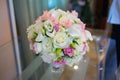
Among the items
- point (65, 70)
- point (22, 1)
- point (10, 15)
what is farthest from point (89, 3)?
point (65, 70)

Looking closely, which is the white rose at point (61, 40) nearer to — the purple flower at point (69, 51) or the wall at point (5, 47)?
the purple flower at point (69, 51)

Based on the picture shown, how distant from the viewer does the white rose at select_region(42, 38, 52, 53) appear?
992mm

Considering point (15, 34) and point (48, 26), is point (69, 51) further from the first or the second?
point (15, 34)

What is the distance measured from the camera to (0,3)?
145 centimetres

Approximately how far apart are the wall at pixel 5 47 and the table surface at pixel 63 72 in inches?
9.3

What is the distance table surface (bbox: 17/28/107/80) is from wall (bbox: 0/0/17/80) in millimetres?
236

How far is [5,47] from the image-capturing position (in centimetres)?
153

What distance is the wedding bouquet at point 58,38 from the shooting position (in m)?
0.98

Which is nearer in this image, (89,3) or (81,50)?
(81,50)

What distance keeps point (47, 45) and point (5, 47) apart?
66 centimetres

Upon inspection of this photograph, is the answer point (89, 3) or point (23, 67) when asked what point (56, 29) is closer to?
point (23, 67)

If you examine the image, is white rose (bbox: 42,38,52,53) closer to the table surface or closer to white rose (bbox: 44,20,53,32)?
white rose (bbox: 44,20,53,32)

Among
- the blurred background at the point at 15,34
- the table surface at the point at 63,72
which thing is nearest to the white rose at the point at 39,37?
the table surface at the point at 63,72

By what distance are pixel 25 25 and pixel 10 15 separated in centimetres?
24
